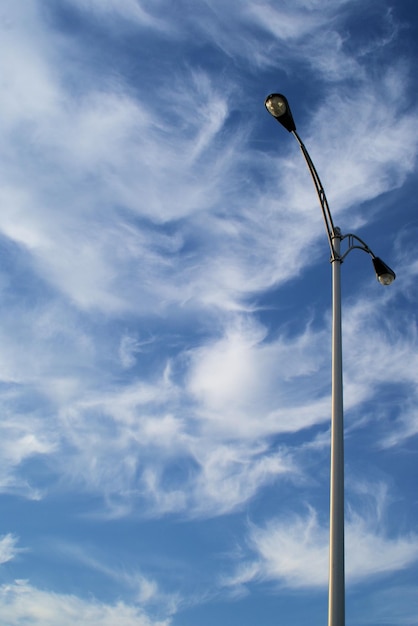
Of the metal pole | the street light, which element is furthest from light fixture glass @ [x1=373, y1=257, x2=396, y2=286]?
the metal pole

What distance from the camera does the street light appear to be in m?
6.87

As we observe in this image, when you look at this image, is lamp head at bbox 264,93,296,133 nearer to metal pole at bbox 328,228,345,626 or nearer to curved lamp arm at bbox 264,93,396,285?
curved lamp arm at bbox 264,93,396,285

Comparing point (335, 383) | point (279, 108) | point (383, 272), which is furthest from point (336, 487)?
point (279, 108)

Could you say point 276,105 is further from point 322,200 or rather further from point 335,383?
point 335,383

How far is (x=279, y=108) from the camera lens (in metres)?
10.7

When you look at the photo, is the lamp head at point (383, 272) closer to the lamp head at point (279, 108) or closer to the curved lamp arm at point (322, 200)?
the curved lamp arm at point (322, 200)

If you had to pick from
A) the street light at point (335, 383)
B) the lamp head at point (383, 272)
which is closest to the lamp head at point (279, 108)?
the street light at point (335, 383)

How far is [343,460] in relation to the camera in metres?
7.71

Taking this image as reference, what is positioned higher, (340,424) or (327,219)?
(327,219)

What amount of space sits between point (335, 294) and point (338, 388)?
183cm

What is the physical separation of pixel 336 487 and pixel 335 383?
166cm

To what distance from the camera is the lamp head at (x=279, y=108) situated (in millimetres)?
10602

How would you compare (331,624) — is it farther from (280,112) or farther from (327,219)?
(280,112)

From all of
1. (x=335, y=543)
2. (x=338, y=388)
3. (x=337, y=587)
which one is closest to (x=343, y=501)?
(x=335, y=543)
